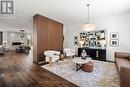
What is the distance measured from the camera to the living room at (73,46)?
3.30 metres

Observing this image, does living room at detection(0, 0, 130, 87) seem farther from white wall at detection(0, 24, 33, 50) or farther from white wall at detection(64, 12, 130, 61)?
white wall at detection(0, 24, 33, 50)

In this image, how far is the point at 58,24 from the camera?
780 cm

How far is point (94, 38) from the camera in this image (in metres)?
7.20

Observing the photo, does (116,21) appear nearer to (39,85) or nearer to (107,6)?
(107,6)

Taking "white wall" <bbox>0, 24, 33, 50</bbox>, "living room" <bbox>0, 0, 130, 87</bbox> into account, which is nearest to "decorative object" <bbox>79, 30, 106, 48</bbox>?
"living room" <bbox>0, 0, 130, 87</bbox>

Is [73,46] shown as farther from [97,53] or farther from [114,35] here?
[114,35]

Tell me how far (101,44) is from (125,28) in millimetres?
1652

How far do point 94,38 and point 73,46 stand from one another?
2339 millimetres

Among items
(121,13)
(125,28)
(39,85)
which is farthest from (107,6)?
(39,85)

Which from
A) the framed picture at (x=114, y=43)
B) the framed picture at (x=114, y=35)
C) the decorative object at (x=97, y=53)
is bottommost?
the decorative object at (x=97, y=53)

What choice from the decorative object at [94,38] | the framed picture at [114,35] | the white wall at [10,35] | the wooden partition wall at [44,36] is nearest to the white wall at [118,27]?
the framed picture at [114,35]

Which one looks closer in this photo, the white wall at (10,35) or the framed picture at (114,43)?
the framed picture at (114,43)

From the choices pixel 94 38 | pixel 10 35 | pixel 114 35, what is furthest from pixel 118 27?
pixel 10 35

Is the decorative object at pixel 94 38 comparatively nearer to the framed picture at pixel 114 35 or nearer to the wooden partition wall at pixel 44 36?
the framed picture at pixel 114 35
